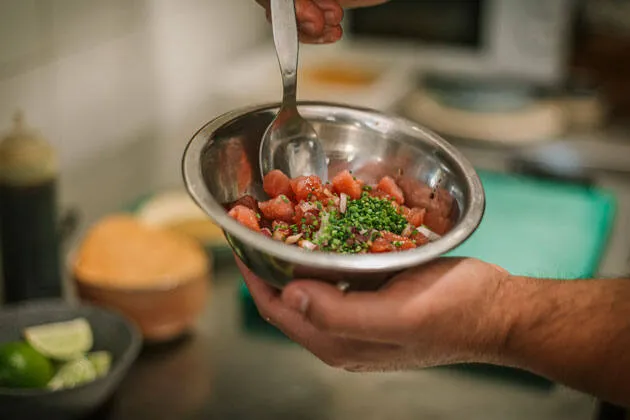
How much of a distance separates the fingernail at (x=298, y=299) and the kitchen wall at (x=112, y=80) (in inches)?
35.9

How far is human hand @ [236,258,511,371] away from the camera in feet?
2.42

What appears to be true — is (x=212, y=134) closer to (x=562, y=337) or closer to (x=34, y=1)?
(x=562, y=337)

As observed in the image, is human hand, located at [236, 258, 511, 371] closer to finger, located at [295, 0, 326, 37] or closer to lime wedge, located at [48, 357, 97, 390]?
finger, located at [295, 0, 326, 37]

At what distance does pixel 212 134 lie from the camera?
0.82 metres

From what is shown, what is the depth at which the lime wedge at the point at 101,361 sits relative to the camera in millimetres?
1222

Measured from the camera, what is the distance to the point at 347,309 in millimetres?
733

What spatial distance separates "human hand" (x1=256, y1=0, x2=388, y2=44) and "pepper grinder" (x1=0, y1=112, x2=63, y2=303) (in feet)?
1.83

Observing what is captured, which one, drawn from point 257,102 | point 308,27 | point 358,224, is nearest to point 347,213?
point 358,224

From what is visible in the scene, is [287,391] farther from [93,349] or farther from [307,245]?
[307,245]

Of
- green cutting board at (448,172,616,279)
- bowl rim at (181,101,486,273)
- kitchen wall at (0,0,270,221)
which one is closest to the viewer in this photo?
bowl rim at (181,101,486,273)

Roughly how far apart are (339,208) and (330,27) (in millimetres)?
262

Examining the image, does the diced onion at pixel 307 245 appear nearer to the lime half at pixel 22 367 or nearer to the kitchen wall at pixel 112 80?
the lime half at pixel 22 367

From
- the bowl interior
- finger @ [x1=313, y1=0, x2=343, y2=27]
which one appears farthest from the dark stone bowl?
finger @ [x1=313, y1=0, x2=343, y2=27]

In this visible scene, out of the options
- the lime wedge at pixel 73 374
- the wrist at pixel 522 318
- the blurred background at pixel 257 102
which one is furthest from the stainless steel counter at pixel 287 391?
the wrist at pixel 522 318
